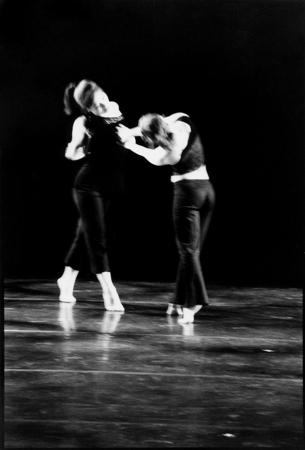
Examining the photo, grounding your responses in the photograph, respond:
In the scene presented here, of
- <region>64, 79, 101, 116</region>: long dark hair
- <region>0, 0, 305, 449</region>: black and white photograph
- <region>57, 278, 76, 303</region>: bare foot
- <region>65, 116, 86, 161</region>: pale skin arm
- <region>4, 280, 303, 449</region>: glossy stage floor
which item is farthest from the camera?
<region>57, 278, 76, 303</region>: bare foot

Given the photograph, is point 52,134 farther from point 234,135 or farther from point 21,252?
point 234,135

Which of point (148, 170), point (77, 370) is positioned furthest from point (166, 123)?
point (77, 370)

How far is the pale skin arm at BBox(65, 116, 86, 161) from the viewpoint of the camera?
4.99m

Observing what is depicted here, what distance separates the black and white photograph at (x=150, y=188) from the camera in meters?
4.70

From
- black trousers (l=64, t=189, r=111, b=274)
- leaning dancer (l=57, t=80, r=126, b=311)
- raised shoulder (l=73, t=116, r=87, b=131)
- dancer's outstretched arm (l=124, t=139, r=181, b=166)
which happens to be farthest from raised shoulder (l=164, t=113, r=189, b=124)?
black trousers (l=64, t=189, r=111, b=274)

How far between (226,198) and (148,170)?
23.6 inches

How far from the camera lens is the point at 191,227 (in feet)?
16.5

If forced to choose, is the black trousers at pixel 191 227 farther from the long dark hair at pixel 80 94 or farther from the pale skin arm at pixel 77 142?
the long dark hair at pixel 80 94

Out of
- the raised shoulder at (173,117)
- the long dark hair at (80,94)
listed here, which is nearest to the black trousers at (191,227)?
the raised shoulder at (173,117)

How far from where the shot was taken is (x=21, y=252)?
506 centimetres

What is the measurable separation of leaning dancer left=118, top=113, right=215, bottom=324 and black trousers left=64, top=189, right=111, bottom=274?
462 millimetres

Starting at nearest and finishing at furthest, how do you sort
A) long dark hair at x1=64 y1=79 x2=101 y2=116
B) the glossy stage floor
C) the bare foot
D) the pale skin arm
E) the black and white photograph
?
the glossy stage floor
the black and white photograph
long dark hair at x1=64 y1=79 x2=101 y2=116
the pale skin arm
the bare foot

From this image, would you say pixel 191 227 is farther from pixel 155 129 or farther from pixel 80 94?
pixel 80 94

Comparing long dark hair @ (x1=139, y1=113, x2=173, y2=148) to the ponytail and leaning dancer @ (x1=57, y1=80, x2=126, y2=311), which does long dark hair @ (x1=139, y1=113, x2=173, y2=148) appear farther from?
the ponytail
